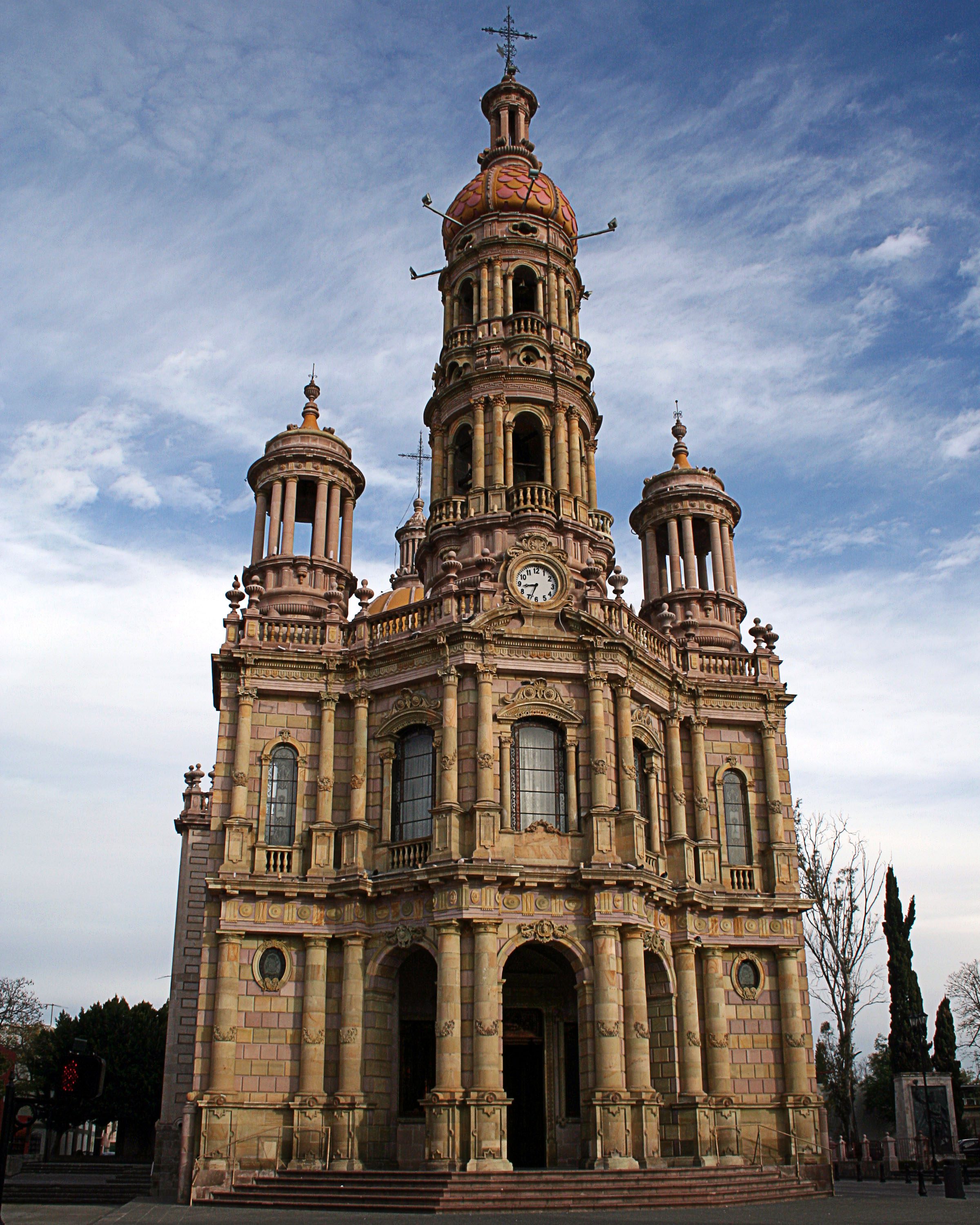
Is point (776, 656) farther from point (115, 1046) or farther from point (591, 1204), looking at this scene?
point (115, 1046)

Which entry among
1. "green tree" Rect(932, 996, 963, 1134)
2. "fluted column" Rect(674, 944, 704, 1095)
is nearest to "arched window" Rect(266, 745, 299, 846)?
"fluted column" Rect(674, 944, 704, 1095)

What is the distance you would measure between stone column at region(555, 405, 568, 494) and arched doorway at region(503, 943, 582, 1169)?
14632mm

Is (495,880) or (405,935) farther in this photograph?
(405,935)

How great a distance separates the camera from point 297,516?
4059 centimetres

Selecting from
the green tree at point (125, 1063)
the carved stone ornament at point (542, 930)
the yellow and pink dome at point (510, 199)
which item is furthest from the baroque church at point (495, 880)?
the green tree at point (125, 1063)

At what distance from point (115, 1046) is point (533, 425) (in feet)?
111

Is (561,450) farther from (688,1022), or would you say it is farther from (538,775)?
(688,1022)

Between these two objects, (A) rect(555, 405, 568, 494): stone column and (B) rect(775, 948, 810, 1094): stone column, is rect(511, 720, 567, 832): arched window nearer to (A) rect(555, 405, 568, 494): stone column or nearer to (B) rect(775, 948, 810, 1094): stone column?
(B) rect(775, 948, 810, 1094): stone column

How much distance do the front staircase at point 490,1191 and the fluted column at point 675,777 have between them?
29.6 feet

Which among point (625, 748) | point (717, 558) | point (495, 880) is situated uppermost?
point (717, 558)

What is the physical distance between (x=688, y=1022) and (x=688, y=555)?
52.4 ft

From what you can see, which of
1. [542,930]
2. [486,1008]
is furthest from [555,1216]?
[542,930]

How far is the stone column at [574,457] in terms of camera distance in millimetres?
37906

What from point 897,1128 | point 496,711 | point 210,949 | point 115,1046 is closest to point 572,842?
point 496,711
